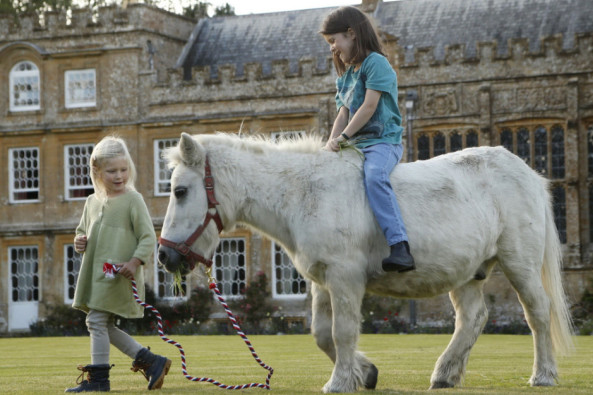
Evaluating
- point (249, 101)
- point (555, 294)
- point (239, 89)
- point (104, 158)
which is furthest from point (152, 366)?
point (239, 89)

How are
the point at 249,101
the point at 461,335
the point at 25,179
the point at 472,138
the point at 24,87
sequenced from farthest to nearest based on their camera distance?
the point at 24,87 < the point at 25,179 < the point at 249,101 < the point at 472,138 < the point at 461,335

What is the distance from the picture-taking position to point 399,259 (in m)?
7.78

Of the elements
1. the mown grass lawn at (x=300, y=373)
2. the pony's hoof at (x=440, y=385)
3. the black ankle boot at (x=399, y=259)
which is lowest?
the mown grass lawn at (x=300, y=373)

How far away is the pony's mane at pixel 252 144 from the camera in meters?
8.19

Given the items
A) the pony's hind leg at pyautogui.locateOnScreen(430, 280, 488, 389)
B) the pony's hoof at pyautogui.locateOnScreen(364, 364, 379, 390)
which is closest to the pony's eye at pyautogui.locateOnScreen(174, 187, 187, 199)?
the pony's hoof at pyautogui.locateOnScreen(364, 364, 379, 390)

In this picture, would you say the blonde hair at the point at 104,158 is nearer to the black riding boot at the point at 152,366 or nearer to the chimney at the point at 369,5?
the black riding boot at the point at 152,366

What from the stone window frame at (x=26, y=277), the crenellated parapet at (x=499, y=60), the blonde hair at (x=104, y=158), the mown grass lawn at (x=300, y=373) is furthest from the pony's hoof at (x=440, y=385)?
the stone window frame at (x=26, y=277)

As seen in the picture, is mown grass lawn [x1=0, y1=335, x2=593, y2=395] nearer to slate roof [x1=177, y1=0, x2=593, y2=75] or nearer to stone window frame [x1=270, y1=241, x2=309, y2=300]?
stone window frame [x1=270, y1=241, x2=309, y2=300]

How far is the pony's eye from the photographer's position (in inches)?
315

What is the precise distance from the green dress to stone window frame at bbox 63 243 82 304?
2692cm

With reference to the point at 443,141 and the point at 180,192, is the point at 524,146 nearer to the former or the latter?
the point at 443,141

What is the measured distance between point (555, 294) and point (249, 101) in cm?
2593

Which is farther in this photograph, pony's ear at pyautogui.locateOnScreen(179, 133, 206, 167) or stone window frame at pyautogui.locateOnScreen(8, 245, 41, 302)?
stone window frame at pyautogui.locateOnScreen(8, 245, 41, 302)

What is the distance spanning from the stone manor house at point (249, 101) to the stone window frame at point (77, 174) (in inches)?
1.7
